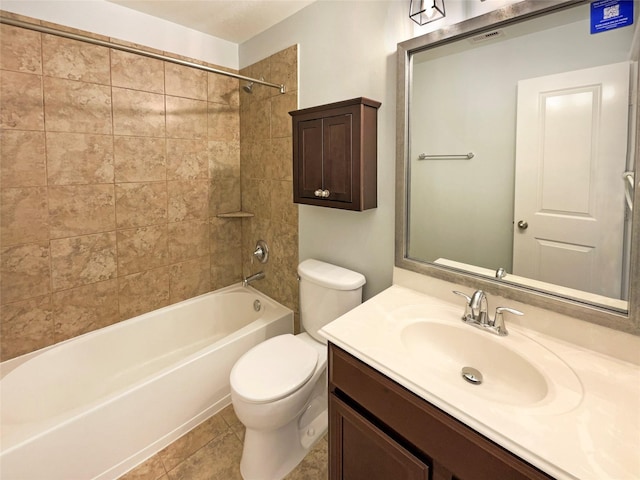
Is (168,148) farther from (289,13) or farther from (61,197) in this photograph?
(289,13)

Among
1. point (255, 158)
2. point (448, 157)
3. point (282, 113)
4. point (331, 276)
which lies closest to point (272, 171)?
point (255, 158)

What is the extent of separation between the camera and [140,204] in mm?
2111

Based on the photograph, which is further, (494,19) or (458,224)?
(458,224)

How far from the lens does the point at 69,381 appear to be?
1847mm

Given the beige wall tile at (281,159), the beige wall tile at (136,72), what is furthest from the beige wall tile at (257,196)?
the beige wall tile at (136,72)

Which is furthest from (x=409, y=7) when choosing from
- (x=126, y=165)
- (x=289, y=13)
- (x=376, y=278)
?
(x=126, y=165)

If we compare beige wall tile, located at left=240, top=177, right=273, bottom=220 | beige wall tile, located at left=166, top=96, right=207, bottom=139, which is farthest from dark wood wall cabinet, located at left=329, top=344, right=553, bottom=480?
beige wall tile, located at left=166, top=96, right=207, bottom=139

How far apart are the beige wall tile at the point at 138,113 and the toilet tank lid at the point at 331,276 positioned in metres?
1.36

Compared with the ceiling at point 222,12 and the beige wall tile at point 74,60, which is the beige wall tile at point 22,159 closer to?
the beige wall tile at point 74,60

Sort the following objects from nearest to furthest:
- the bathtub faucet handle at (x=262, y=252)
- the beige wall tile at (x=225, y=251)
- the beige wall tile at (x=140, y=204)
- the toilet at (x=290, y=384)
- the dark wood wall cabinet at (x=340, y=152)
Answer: the toilet at (x=290, y=384) < the dark wood wall cabinet at (x=340, y=152) < the beige wall tile at (x=140, y=204) < the bathtub faucet handle at (x=262, y=252) < the beige wall tile at (x=225, y=251)

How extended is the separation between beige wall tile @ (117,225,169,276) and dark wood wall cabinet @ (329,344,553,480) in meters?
1.63

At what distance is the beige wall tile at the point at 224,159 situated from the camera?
7.95 feet

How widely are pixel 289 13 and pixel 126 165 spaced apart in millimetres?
1388

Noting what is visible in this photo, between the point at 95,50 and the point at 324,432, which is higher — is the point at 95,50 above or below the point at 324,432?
above
